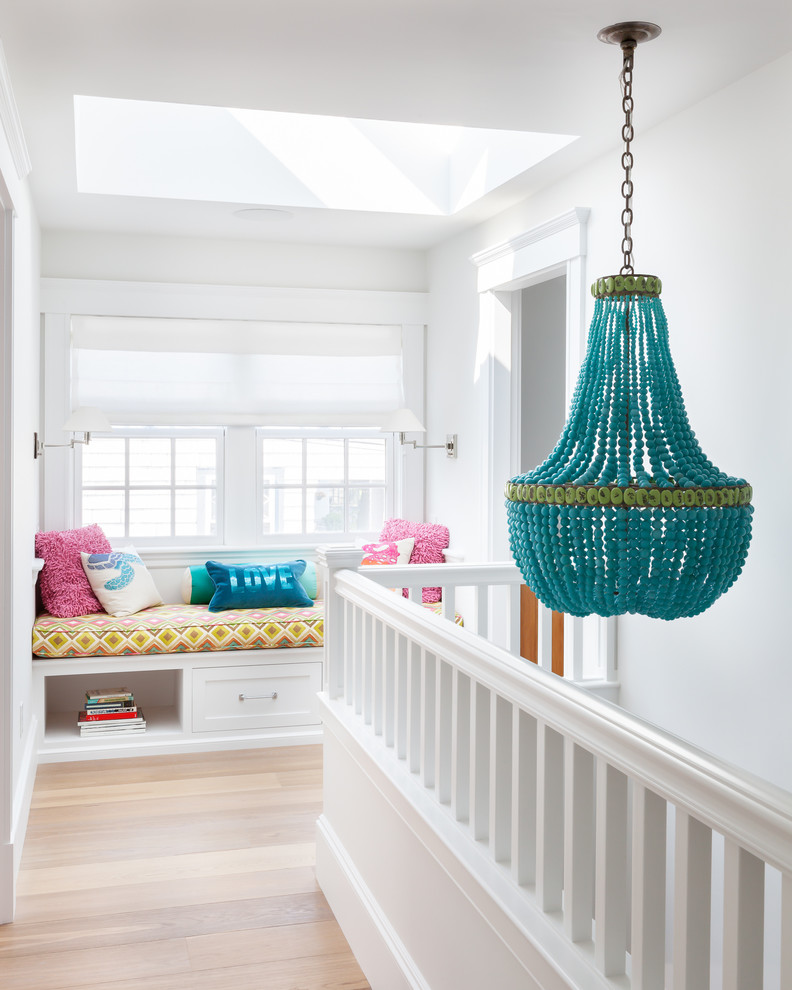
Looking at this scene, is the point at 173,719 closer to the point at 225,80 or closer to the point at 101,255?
the point at 101,255

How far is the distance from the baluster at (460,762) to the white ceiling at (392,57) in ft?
5.08

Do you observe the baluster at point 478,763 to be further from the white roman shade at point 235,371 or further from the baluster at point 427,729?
the white roman shade at point 235,371

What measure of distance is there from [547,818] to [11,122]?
2324 mm

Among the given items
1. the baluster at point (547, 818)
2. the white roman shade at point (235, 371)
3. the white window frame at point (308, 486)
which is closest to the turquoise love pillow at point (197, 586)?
the white window frame at point (308, 486)

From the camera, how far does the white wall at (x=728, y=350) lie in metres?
2.53

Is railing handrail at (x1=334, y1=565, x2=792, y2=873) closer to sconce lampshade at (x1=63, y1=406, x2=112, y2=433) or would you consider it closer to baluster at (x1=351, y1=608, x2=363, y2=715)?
baluster at (x1=351, y1=608, x2=363, y2=715)

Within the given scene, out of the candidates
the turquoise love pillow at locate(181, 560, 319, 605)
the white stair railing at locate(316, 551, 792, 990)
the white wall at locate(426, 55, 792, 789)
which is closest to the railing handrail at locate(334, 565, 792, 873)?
the white stair railing at locate(316, 551, 792, 990)

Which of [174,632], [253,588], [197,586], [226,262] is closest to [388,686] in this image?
[174,632]

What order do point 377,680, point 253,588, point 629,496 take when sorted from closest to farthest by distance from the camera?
point 629,496
point 377,680
point 253,588

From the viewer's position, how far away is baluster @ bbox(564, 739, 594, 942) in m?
1.48

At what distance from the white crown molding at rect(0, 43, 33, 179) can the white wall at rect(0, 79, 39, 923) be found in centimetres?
2

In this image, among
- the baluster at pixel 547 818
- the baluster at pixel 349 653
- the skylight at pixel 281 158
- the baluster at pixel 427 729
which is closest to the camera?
the baluster at pixel 547 818

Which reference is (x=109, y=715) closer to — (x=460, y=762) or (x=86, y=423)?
(x=86, y=423)

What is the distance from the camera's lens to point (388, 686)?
2.54 m
